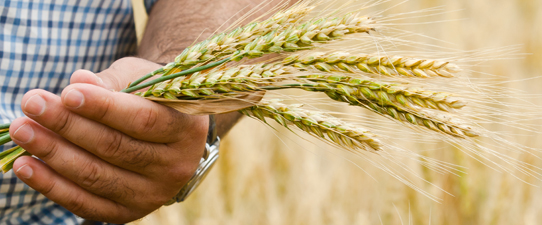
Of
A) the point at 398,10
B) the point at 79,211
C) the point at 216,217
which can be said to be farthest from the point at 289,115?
the point at 398,10

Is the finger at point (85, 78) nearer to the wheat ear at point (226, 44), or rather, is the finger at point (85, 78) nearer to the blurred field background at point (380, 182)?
the wheat ear at point (226, 44)

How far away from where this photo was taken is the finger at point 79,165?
62 centimetres

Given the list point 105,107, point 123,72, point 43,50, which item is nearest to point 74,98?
point 105,107

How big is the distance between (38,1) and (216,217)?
126cm

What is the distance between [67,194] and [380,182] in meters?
1.36

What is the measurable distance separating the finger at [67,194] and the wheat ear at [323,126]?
15.7 inches

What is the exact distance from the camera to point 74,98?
0.59 metres

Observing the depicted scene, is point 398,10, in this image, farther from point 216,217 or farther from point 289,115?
point 289,115

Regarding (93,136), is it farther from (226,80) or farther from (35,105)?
(226,80)

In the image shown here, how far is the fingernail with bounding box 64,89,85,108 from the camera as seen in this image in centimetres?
59

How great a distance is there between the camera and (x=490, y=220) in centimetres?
169

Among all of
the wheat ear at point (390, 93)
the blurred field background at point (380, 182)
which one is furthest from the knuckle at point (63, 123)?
the blurred field background at point (380, 182)

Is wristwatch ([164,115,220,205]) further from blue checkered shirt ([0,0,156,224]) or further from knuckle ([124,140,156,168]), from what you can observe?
blue checkered shirt ([0,0,156,224])

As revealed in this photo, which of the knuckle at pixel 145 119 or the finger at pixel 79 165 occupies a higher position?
the knuckle at pixel 145 119
